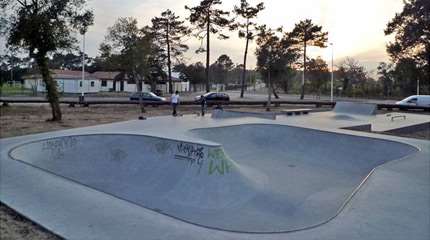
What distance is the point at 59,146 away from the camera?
39.0 feet

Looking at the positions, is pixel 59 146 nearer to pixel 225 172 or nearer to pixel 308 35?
pixel 225 172

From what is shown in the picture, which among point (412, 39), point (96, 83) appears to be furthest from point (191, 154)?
point (96, 83)

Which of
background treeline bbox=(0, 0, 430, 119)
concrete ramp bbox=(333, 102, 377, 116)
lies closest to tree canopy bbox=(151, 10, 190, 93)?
background treeline bbox=(0, 0, 430, 119)

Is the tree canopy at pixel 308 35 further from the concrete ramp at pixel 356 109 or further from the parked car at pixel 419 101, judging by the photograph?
the concrete ramp at pixel 356 109

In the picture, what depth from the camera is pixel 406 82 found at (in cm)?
6044

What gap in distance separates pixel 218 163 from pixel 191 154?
83 cm

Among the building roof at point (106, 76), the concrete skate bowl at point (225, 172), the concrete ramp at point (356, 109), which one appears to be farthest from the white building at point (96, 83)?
the concrete skate bowl at point (225, 172)

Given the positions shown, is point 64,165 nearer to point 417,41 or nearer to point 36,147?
point 36,147

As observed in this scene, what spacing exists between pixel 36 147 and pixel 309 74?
66.2 meters

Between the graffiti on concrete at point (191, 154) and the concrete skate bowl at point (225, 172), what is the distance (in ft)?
0.08

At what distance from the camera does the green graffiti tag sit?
9.01 m

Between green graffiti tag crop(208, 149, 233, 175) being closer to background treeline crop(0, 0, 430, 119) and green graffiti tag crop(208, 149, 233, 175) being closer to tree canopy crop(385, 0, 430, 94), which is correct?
background treeline crop(0, 0, 430, 119)

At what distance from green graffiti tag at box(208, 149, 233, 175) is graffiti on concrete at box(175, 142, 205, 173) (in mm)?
243

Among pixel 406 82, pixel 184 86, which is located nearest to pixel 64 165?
pixel 406 82
